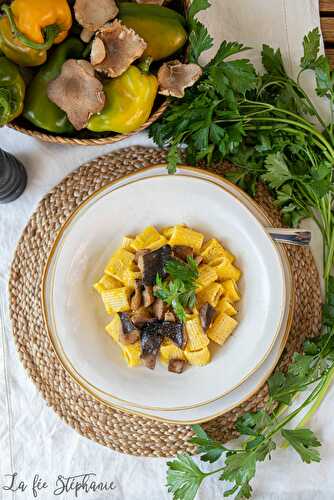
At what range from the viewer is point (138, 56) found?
1.21 m

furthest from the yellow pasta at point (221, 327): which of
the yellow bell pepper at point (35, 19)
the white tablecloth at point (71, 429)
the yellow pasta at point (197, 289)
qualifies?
the yellow bell pepper at point (35, 19)

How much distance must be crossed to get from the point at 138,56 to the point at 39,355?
73cm

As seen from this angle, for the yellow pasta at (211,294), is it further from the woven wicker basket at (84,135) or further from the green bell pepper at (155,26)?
the green bell pepper at (155,26)

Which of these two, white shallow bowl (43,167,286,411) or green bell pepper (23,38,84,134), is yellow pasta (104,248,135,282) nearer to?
white shallow bowl (43,167,286,411)

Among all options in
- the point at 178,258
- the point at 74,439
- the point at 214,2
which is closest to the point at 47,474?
the point at 74,439

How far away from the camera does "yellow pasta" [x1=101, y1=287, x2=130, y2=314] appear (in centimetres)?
136

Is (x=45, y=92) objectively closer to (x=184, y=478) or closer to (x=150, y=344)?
(x=150, y=344)

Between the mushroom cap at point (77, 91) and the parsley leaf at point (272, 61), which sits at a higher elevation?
the parsley leaf at point (272, 61)

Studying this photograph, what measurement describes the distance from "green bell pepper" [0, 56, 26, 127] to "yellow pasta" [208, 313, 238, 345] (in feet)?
2.01

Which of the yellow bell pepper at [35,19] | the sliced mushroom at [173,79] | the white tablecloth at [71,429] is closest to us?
the yellow bell pepper at [35,19]

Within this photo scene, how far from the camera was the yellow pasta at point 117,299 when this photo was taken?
1.36 meters

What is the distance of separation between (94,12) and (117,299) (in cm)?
60

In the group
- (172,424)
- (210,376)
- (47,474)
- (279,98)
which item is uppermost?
(279,98)

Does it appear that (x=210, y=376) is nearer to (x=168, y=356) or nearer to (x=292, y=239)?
(x=168, y=356)
